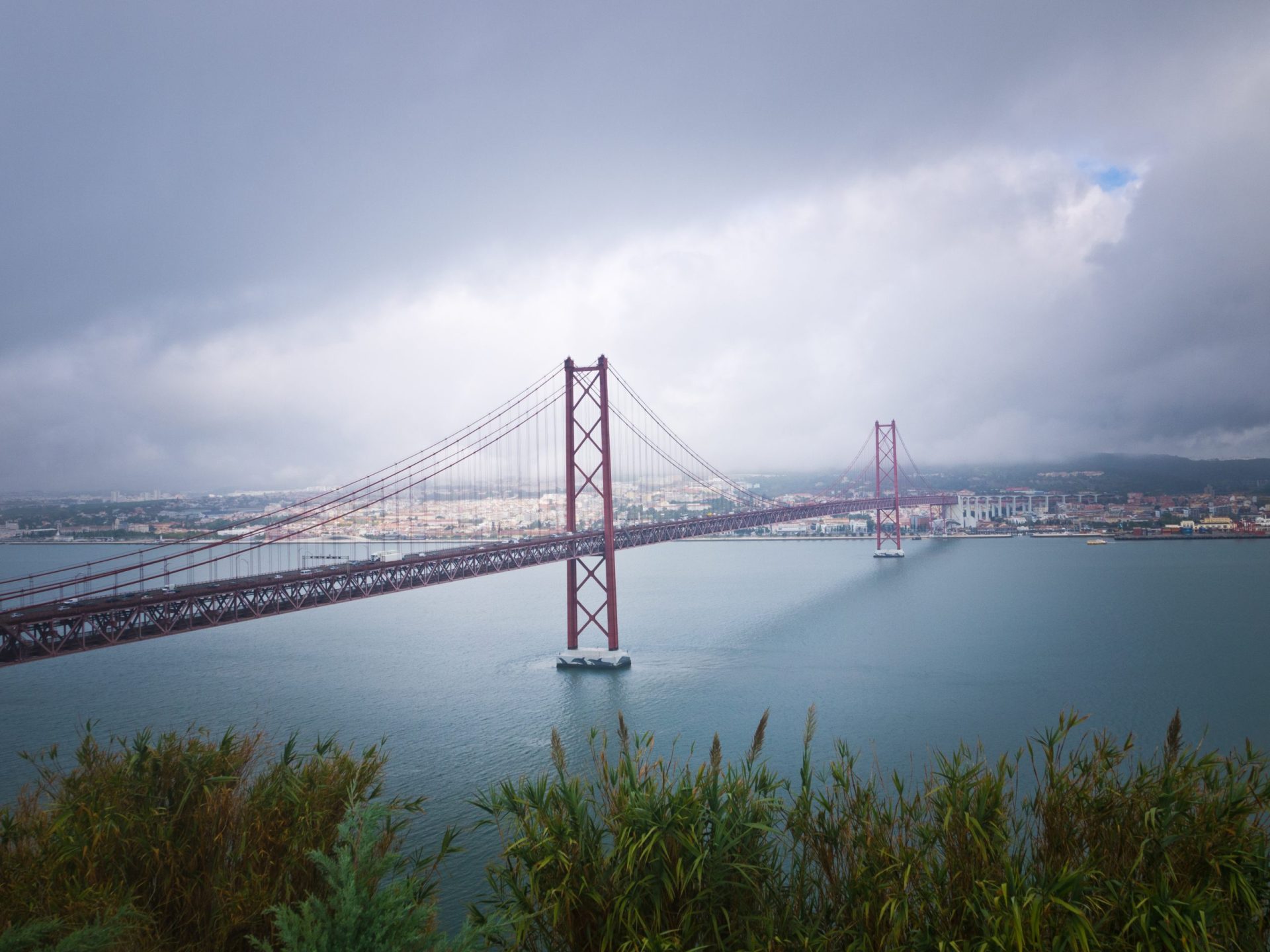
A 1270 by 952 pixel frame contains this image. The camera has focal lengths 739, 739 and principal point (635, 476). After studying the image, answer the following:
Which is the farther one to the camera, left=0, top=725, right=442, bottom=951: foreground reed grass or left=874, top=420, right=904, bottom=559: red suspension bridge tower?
→ left=874, top=420, right=904, bottom=559: red suspension bridge tower

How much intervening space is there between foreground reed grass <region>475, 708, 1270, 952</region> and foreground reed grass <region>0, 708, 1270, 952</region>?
2 centimetres

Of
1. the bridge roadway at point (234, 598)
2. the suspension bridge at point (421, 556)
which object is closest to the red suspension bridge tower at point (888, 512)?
the suspension bridge at point (421, 556)

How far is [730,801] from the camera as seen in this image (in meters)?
3.97

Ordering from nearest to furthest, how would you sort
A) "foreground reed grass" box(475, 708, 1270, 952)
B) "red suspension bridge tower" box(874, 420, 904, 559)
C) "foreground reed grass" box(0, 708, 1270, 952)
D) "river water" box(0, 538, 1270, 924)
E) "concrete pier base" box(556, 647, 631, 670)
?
"foreground reed grass" box(0, 708, 1270, 952) → "foreground reed grass" box(475, 708, 1270, 952) → "river water" box(0, 538, 1270, 924) → "concrete pier base" box(556, 647, 631, 670) → "red suspension bridge tower" box(874, 420, 904, 559)

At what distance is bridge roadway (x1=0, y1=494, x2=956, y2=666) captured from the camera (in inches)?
350

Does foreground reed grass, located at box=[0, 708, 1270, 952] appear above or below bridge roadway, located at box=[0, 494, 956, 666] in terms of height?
below

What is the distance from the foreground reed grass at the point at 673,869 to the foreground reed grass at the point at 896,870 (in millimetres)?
16

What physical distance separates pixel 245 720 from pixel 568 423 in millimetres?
9138

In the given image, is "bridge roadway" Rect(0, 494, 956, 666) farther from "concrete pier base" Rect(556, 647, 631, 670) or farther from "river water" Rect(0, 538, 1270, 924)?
"concrete pier base" Rect(556, 647, 631, 670)

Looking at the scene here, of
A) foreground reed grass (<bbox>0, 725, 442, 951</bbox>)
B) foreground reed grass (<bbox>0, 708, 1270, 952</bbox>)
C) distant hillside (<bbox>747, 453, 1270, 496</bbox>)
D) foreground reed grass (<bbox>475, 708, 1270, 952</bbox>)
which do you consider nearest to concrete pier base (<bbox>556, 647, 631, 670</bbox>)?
foreground reed grass (<bbox>0, 725, 442, 951</bbox>)

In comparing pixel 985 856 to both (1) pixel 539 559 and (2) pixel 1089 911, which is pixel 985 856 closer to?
(2) pixel 1089 911

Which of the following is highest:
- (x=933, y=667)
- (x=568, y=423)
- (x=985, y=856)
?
(x=568, y=423)

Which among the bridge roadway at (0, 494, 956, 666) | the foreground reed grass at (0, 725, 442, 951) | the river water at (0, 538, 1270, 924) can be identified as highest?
the bridge roadway at (0, 494, 956, 666)

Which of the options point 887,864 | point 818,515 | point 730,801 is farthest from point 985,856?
point 818,515
